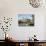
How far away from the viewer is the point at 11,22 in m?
5.18

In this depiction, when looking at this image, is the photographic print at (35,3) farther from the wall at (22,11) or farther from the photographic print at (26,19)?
the photographic print at (26,19)

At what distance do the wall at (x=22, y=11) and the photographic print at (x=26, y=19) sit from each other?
16cm

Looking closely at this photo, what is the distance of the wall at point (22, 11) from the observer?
16.8 feet

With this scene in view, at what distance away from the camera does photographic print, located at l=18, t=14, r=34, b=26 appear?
5156 mm

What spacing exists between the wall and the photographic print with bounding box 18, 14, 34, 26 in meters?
0.16

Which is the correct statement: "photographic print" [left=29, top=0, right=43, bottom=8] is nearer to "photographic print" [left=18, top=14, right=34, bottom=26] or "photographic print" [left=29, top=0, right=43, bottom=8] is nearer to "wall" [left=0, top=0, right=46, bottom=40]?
"wall" [left=0, top=0, right=46, bottom=40]

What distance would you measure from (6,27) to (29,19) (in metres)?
0.99

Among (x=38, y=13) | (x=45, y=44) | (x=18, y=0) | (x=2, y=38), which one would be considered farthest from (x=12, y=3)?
(x=45, y=44)

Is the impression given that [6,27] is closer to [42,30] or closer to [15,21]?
[15,21]

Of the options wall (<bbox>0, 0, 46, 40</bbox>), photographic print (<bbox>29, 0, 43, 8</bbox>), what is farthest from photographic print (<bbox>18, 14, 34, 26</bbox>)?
photographic print (<bbox>29, 0, 43, 8</bbox>)

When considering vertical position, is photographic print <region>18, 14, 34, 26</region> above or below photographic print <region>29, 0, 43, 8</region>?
below

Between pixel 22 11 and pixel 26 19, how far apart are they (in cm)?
37

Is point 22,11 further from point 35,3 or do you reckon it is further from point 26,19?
point 35,3

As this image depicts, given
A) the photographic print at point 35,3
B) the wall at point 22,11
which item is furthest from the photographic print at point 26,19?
the photographic print at point 35,3
